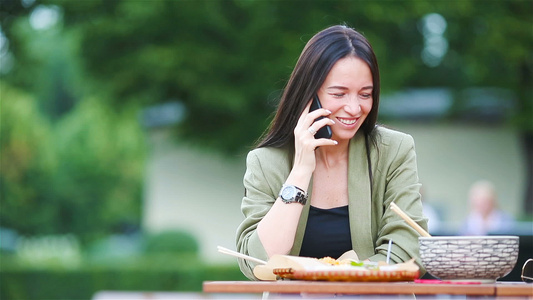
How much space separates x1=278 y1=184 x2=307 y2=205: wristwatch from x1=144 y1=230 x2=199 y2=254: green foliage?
16.1m

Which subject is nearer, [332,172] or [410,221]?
[410,221]

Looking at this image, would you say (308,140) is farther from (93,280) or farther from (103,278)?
(93,280)

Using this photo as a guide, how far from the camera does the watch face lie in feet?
10.8

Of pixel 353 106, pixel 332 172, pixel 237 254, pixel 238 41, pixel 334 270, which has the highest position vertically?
pixel 238 41

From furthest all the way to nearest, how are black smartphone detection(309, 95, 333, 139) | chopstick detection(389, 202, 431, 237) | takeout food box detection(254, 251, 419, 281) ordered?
1. black smartphone detection(309, 95, 333, 139)
2. chopstick detection(389, 202, 431, 237)
3. takeout food box detection(254, 251, 419, 281)

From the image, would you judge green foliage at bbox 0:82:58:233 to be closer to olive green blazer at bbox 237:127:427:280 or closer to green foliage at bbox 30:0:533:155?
green foliage at bbox 30:0:533:155

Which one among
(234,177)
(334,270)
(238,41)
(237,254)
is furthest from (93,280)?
(334,270)

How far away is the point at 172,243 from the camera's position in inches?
763

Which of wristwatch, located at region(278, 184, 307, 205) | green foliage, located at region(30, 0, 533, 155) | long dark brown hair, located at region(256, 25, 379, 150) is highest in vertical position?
green foliage, located at region(30, 0, 533, 155)

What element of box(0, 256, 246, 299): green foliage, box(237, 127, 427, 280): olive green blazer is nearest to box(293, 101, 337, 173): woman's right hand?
box(237, 127, 427, 280): olive green blazer

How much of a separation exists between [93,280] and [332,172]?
15.0 meters

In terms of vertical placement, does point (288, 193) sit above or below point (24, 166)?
below

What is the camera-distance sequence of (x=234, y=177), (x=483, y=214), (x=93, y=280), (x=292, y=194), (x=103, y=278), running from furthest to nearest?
(x=234, y=177) < (x=93, y=280) < (x=103, y=278) < (x=483, y=214) < (x=292, y=194)

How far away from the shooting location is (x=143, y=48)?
16.7 m
